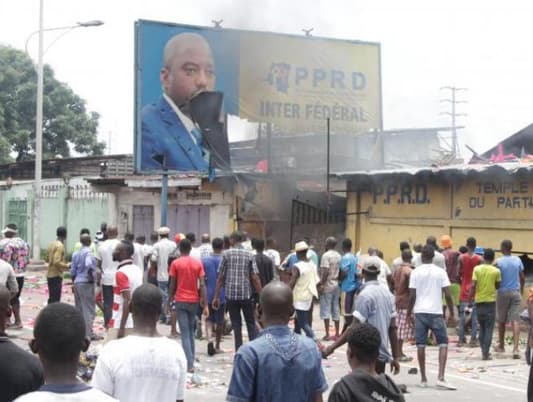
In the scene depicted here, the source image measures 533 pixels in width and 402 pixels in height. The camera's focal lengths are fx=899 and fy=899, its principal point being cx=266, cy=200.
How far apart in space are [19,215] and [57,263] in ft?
75.4

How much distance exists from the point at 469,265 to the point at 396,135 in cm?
2538

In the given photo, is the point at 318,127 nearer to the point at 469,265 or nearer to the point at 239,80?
the point at 239,80

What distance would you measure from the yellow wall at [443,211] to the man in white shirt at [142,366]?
1228 centimetres

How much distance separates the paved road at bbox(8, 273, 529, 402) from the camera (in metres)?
10.4

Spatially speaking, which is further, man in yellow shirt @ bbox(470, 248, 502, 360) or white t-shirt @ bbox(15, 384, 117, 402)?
man in yellow shirt @ bbox(470, 248, 502, 360)

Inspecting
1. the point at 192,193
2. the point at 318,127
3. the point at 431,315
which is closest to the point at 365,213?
the point at 318,127

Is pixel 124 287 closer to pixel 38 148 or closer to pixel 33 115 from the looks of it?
pixel 38 148

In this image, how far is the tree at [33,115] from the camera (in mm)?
47438

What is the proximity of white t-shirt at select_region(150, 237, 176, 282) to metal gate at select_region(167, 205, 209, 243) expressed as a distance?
8.99 m

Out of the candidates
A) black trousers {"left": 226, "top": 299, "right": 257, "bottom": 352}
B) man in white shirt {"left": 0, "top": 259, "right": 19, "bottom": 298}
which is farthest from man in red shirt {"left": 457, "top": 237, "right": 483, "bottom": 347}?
man in white shirt {"left": 0, "top": 259, "right": 19, "bottom": 298}

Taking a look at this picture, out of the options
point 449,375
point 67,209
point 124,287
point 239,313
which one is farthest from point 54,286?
point 67,209

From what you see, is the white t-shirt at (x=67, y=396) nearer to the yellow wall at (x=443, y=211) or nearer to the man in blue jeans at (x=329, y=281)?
the man in blue jeans at (x=329, y=281)

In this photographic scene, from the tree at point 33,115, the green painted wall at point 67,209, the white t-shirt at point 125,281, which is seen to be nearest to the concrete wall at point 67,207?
the green painted wall at point 67,209

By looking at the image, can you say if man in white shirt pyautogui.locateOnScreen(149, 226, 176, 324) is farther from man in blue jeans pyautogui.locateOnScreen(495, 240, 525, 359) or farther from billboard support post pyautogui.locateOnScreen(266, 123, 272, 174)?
billboard support post pyautogui.locateOnScreen(266, 123, 272, 174)
